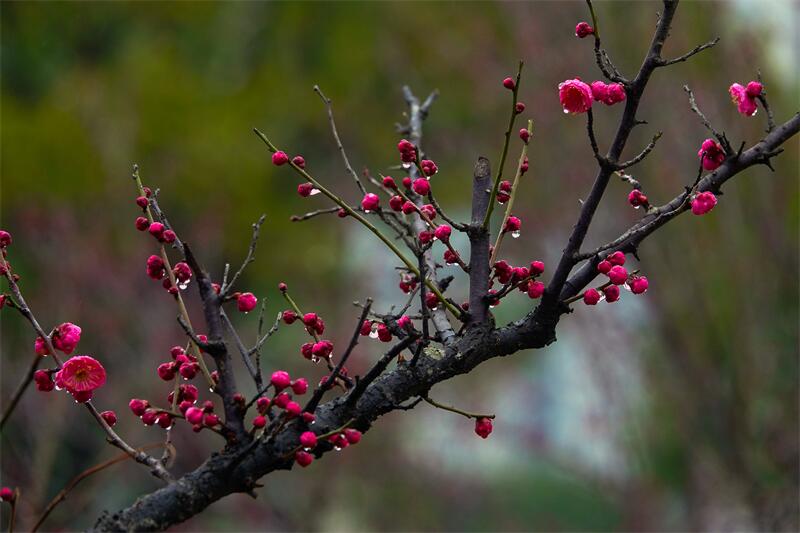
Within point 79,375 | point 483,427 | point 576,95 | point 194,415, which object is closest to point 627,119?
point 576,95

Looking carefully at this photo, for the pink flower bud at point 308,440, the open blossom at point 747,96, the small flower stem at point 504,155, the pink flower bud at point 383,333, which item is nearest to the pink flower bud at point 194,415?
the pink flower bud at point 308,440

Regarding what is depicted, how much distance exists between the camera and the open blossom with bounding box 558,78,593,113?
4.79 ft

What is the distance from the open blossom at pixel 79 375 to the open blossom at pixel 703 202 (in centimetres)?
102

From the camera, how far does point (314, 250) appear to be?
11422 millimetres

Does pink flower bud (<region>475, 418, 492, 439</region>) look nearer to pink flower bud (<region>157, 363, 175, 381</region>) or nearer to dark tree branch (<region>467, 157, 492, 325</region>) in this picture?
dark tree branch (<region>467, 157, 492, 325</region>)

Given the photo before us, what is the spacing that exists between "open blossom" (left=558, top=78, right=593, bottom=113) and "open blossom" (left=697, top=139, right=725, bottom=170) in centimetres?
23

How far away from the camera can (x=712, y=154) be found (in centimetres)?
151

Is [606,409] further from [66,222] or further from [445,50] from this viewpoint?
[66,222]

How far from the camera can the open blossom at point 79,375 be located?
1391mm

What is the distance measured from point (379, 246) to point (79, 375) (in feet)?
32.2

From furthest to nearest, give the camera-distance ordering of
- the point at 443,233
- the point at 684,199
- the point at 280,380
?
the point at 443,233
the point at 684,199
the point at 280,380

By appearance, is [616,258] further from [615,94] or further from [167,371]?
[167,371]

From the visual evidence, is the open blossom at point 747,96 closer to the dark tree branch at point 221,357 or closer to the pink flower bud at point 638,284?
the pink flower bud at point 638,284

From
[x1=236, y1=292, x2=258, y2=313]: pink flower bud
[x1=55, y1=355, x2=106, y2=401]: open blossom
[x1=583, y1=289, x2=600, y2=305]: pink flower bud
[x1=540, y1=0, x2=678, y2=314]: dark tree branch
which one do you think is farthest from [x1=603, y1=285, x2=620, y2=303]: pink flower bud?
[x1=55, y1=355, x2=106, y2=401]: open blossom
